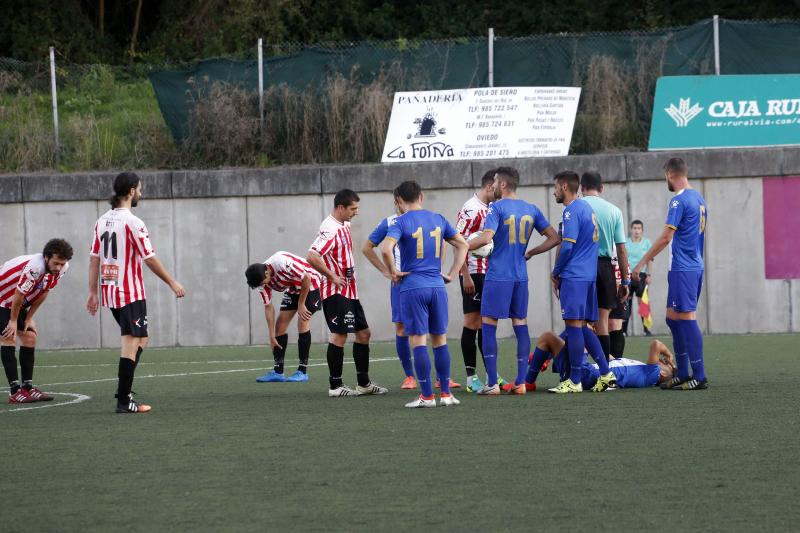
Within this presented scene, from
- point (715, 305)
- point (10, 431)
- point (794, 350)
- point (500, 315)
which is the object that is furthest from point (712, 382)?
point (715, 305)

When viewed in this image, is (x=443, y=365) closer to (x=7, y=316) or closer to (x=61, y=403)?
(x=61, y=403)

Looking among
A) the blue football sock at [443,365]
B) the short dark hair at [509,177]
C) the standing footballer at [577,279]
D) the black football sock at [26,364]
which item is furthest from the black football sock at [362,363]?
the black football sock at [26,364]

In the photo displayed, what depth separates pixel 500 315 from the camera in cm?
1073

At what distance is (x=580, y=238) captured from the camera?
10.7 m

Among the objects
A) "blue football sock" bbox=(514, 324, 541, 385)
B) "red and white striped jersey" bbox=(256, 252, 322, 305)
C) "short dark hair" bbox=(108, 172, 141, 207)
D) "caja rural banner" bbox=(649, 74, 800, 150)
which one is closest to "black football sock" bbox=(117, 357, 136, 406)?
"short dark hair" bbox=(108, 172, 141, 207)

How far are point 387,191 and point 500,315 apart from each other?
9.49 metres

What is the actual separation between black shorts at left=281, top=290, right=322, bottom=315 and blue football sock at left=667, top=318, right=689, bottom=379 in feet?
13.5

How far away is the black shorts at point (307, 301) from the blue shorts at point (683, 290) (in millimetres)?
4200

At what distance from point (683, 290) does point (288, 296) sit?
188 inches

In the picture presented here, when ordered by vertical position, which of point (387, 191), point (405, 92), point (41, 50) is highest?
point (41, 50)

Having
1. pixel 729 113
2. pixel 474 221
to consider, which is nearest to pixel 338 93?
pixel 729 113

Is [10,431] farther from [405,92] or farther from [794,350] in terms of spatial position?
[405,92]

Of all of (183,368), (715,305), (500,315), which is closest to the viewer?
(500,315)

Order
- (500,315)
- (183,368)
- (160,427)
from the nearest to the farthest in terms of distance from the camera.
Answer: (160,427)
(500,315)
(183,368)
